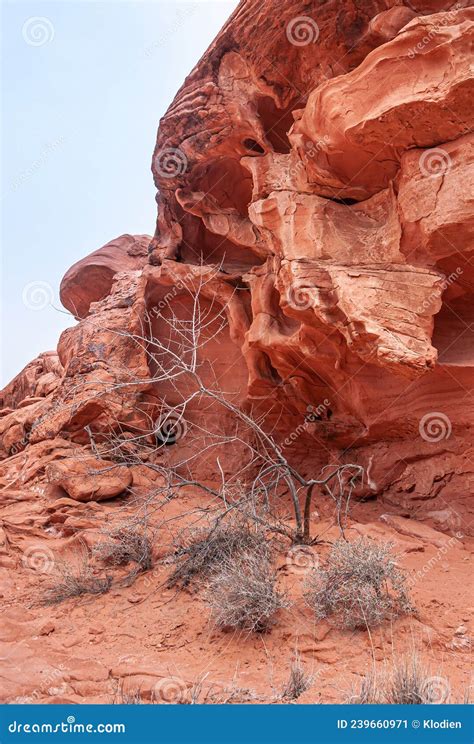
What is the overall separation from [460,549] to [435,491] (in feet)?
2.70

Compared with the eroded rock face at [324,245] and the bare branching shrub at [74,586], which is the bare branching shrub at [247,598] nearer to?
the bare branching shrub at [74,586]

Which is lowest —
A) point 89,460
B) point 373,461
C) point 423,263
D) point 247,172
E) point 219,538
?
point 373,461

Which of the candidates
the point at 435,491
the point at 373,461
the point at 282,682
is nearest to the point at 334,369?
the point at 373,461

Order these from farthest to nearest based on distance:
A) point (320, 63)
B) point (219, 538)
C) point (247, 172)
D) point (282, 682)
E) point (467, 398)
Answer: point (247, 172)
point (320, 63)
point (467, 398)
point (219, 538)
point (282, 682)

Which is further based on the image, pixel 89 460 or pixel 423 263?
pixel 89 460

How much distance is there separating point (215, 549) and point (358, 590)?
1.48 meters

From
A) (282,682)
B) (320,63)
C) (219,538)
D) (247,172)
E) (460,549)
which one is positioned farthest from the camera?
(247,172)

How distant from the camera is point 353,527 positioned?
5.58 meters

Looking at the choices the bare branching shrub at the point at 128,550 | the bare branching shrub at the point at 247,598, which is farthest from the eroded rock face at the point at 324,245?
the bare branching shrub at the point at 247,598

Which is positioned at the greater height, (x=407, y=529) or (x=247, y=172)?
(x=247, y=172)

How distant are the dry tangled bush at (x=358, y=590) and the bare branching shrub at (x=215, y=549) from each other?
0.71 metres

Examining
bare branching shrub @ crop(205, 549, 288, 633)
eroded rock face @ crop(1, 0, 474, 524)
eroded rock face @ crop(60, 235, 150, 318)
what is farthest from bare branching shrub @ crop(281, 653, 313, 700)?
eroded rock face @ crop(60, 235, 150, 318)

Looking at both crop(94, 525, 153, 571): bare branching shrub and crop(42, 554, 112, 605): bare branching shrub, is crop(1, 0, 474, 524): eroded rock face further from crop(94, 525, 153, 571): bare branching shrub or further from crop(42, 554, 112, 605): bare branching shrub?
crop(42, 554, 112, 605): bare branching shrub

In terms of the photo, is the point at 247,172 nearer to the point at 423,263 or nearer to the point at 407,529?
the point at 423,263
